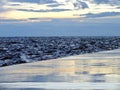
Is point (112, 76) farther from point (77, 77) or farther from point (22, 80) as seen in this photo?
point (22, 80)

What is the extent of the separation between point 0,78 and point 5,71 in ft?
6.01

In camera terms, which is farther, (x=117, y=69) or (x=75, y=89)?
(x=117, y=69)

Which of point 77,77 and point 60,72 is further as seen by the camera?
point 60,72

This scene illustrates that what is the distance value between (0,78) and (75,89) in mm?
2562

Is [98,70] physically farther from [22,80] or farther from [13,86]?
[13,86]

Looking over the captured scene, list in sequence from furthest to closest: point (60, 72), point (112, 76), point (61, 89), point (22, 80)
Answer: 1. point (60, 72)
2. point (112, 76)
3. point (22, 80)
4. point (61, 89)

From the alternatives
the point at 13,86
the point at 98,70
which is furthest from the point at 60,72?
the point at 13,86

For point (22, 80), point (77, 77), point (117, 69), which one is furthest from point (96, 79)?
point (117, 69)

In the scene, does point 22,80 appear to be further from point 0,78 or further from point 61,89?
point 61,89

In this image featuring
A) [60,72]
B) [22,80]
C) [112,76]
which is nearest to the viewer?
[22,80]

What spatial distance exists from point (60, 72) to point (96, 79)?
201 centimetres

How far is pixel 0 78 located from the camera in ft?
40.2

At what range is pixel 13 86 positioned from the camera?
1065cm

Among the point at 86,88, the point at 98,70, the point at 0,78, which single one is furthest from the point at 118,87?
the point at 98,70
